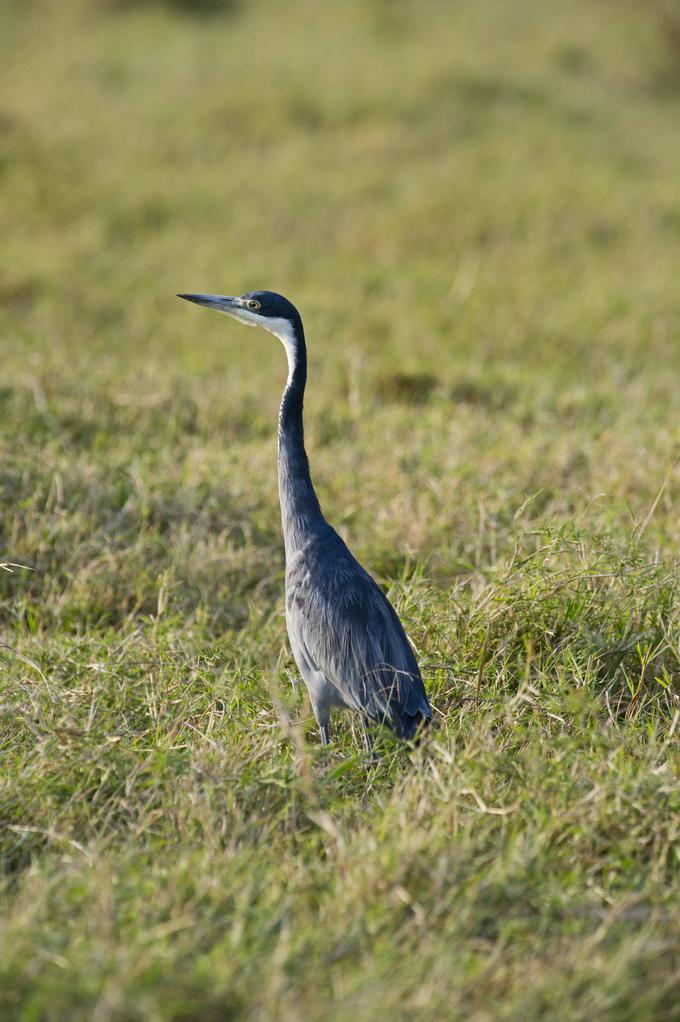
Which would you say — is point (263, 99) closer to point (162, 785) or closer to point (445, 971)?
point (162, 785)

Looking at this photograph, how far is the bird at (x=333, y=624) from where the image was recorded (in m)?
2.90

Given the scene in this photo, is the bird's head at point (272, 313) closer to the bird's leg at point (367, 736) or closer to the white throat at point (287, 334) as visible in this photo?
the white throat at point (287, 334)

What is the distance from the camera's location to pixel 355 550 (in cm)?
418

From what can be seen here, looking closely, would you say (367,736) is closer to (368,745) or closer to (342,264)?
(368,745)

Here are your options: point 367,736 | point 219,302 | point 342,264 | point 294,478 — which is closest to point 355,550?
point 294,478

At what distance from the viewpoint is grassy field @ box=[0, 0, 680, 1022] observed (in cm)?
220

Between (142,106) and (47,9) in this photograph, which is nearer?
(142,106)

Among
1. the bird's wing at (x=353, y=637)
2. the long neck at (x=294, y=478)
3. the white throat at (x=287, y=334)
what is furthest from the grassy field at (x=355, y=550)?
the white throat at (x=287, y=334)

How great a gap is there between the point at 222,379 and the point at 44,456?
173 centimetres

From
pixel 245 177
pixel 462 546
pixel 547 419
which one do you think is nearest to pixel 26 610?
pixel 462 546

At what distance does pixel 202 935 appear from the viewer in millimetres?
2172

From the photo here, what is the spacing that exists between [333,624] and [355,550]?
1.20 metres

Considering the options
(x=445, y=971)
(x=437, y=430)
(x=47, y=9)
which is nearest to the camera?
(x=445, y=971)

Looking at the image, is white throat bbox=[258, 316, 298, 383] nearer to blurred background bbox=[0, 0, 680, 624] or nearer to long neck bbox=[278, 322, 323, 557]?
long neck bbox=[278, 322, 323, 557]
